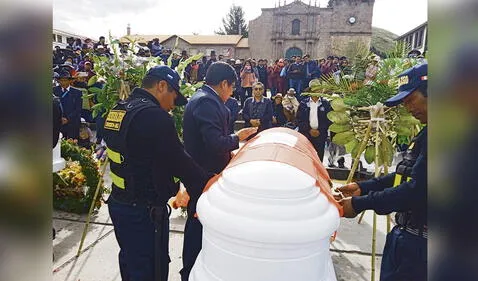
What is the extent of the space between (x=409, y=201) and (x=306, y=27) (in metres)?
45.3

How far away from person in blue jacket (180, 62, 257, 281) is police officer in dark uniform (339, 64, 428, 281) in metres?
1.02

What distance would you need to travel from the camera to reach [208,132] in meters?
2.55

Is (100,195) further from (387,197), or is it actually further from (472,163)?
(472,163)

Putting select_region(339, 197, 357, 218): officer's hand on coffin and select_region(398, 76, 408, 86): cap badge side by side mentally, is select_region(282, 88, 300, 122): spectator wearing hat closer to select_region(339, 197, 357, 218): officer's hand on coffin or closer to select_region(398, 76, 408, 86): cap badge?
select_region(398, 76, 408, 86): cap badge

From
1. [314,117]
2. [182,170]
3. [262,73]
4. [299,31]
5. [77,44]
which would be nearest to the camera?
[182,170]

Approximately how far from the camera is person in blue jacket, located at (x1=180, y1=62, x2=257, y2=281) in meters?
2.57

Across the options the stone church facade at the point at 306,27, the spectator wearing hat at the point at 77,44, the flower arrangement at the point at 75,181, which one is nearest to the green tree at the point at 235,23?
the stone church facade at the point at 306,27

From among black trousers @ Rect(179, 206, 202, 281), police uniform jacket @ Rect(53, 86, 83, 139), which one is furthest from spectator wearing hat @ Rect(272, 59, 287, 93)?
black trousers @ Rect(179, 206, 202, 281)

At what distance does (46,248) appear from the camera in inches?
22.0

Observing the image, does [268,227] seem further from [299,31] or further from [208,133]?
[299,31]

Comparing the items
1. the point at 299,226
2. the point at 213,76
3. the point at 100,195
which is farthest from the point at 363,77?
the point at 100,195

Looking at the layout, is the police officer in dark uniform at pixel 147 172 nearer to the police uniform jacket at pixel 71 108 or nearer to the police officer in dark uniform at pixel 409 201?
the police officer in dark uniform at pixel 409 201

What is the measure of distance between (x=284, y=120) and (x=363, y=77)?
4.40m

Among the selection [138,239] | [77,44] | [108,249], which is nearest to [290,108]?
[108,249]
